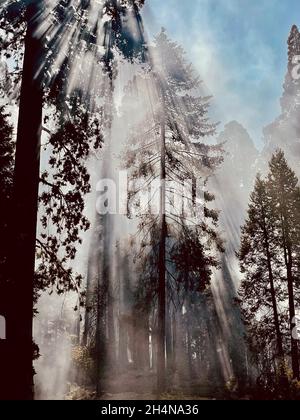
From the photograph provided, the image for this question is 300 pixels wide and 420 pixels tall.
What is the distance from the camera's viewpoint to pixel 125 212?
16.8m

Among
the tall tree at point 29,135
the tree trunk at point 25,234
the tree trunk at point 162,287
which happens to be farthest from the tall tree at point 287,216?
the tree trunk at point 25,234

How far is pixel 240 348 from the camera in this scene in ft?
127

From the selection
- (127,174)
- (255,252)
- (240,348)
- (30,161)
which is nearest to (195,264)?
(127,174)

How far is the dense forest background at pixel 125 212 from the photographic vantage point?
5.27 meters

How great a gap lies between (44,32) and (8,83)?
2.23 m

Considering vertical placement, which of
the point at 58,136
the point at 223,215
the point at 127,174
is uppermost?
the point at 223,215

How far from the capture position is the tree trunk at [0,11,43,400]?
14.8 ft

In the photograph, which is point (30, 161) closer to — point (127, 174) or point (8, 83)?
point (8, 83)

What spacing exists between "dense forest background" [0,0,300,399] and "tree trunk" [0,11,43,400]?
0.02 meters

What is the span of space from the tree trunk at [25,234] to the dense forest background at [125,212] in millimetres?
18

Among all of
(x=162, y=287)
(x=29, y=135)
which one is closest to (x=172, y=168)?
(x=162, y=287)

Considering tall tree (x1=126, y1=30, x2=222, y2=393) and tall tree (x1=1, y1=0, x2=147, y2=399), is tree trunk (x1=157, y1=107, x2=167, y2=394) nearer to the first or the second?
tall tree (x1=126, y1=30, x2=222, y2=393)

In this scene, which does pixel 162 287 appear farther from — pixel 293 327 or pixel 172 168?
pixel 293 327

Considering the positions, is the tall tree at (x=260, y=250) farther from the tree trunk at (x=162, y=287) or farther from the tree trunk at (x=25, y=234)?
the tree trunk at (x=25, y=234)
